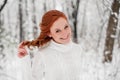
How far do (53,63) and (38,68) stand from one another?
5.9 inches

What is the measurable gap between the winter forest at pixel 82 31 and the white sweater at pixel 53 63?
2.16ft

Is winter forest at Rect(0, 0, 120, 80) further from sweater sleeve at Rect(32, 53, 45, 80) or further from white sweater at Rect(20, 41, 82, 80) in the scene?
sweater sleeve at Rect(32, 53, 45, 80)

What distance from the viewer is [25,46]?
3355 mm

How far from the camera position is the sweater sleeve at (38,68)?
11.3ft

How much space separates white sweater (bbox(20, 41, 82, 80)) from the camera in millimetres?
3438

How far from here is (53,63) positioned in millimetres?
3461

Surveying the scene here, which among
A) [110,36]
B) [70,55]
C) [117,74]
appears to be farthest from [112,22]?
[70,55]

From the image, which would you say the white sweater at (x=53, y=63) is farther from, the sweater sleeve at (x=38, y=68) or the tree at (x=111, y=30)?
the tree at (x=111, y=30)

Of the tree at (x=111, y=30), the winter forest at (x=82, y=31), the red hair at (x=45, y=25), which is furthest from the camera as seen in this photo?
the tree at (x=111, y=30)

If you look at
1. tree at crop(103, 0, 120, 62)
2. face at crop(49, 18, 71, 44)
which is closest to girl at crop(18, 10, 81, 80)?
face at crop(49, 18, 71, 44)

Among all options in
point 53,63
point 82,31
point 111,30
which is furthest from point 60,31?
point 82,31

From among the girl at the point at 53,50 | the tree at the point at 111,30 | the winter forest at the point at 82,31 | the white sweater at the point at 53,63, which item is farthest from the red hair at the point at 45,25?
the tree at the point at 111,30

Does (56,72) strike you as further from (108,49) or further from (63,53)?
(108,49)

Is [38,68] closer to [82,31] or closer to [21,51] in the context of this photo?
[21,51]
